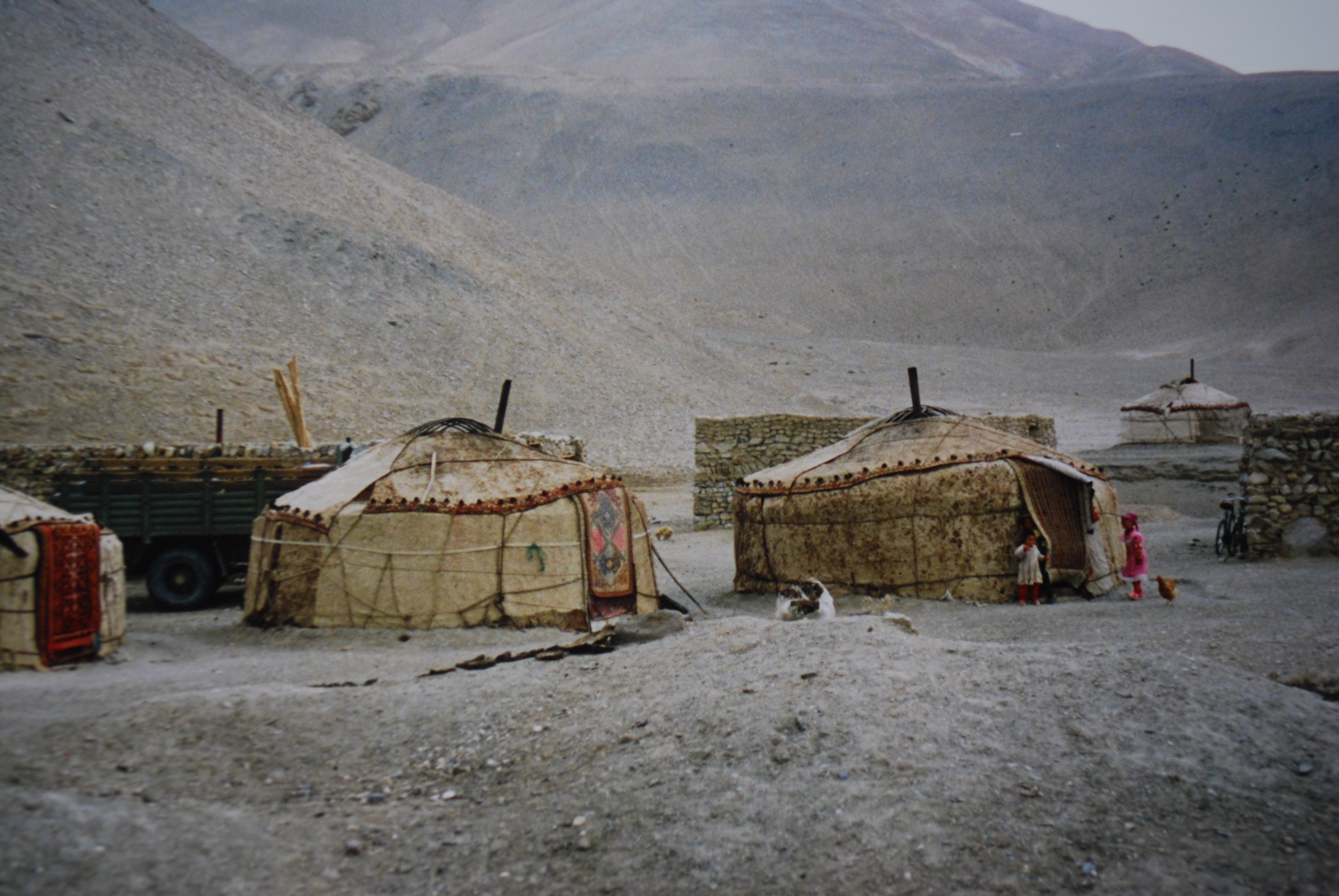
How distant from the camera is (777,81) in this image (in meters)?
74.5

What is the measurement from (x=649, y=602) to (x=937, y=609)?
239 centimetres

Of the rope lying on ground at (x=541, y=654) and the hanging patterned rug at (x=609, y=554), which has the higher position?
the hanging patterned rug at (x=609, y=554)

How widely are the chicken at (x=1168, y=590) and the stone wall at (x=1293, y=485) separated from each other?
8.79 ft

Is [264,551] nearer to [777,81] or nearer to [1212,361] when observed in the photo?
[1212,361]

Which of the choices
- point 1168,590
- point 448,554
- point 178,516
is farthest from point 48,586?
point 1168,590

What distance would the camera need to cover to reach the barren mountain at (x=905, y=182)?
157 feet

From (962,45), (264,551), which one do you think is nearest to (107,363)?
(264,551)

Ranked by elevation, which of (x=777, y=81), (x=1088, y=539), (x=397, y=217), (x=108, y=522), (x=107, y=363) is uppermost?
(x=777, y=81)

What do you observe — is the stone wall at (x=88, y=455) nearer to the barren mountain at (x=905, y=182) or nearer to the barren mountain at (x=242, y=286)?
the barren mountain at (x=242, y=286)

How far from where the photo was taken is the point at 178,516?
30.3ft

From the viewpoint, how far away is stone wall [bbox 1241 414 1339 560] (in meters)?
9.15

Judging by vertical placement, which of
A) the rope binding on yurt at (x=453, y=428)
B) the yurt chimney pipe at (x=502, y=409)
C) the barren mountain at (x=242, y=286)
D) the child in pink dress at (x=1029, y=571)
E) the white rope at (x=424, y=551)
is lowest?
the child in pink dress at (x=1029, y=571)

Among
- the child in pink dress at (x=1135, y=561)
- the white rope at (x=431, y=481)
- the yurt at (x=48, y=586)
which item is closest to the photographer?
the yurt at (x=48, y=586)

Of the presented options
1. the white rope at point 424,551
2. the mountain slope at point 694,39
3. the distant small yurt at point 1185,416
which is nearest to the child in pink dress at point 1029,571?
the white rope at point 424,551
